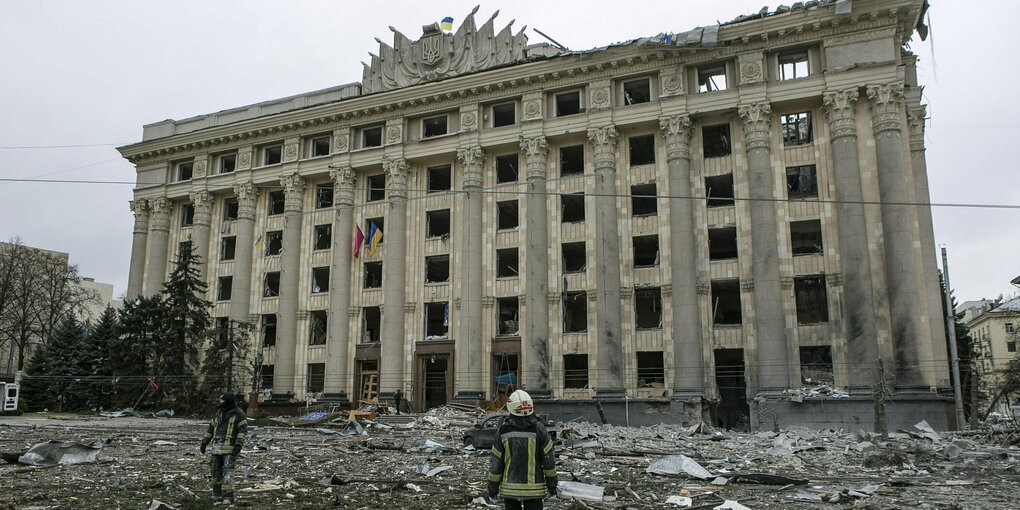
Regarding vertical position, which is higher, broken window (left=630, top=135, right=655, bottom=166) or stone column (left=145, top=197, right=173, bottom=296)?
broken window (left=630, top=135, right=655, bottom=166)

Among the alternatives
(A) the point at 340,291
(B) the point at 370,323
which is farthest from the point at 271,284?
(B) the point at 370,323

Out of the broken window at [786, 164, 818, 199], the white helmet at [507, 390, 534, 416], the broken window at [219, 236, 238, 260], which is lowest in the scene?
the white helmet at [507, 390, 534, 416]

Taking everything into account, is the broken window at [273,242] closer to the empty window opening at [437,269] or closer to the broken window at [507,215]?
the empty window opening at [437,269]

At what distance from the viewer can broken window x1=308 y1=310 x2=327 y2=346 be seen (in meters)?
41.6

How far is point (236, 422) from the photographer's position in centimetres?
1320

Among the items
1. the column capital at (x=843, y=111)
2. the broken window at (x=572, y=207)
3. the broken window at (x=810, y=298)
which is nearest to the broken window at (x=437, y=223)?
the broken window at (x=572, y=207)

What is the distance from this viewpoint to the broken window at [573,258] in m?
37.0

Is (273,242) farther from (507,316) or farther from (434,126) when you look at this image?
(507,316)

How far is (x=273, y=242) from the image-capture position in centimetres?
4441

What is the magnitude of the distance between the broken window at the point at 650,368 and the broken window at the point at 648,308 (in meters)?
1.38

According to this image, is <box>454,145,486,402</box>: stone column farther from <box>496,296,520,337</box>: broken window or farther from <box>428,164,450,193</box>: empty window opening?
<box>428,164,450,193</box>: empty window opening

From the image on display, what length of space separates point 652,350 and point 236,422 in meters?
24.0

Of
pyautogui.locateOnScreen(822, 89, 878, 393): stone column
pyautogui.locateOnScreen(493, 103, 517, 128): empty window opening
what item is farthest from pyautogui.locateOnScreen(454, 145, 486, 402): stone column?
pyautogui.locateOnScreen(822, 89, 878, 393): stone column

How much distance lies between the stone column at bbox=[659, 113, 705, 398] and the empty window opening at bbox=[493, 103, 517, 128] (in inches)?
336
